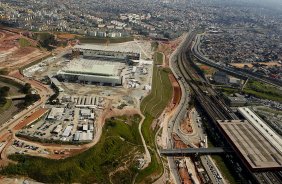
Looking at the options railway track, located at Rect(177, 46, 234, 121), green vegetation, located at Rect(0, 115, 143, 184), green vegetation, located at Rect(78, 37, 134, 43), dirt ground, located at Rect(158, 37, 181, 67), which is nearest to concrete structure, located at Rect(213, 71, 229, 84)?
railway track, located at Rect(177, 46, 234, 121)

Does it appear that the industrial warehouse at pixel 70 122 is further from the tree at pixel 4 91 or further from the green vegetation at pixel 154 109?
the tree at pixel 4 91

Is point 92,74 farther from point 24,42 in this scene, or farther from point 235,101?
point 24,42

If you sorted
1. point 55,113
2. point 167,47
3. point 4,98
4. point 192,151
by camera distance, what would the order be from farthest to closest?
point 167,47, point 4,98, point 55,113, point 192,151

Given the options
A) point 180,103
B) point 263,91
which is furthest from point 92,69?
point 263,91

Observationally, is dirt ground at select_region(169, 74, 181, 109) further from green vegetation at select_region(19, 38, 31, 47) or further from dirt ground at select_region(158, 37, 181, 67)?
green vegetation at select_region(19, 38, 31, 47)

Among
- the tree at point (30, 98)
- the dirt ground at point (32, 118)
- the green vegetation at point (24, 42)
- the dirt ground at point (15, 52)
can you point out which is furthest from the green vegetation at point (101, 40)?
the dirt ground at point (32, 118)

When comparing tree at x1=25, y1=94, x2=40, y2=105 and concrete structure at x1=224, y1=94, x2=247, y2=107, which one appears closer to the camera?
tree at x1=25, y1=94, x2=40, y2=105
